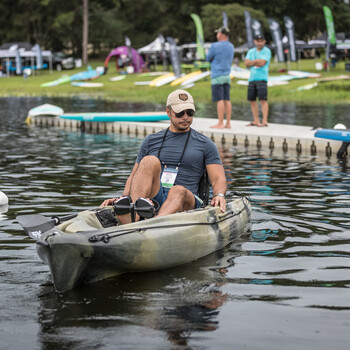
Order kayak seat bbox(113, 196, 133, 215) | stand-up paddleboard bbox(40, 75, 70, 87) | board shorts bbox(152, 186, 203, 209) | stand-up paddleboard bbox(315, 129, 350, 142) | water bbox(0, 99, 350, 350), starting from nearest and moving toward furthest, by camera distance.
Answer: water bbox(0, 99, 350, 350) < kayak seat bbox(113, 196, 133, 215) < board shorts bbox(152, 186, 203, 209) < stand-up paddleboard bbox(315, 129, 350, 142) < stand-up paddleboard bbox(40, 75, 70, 87)

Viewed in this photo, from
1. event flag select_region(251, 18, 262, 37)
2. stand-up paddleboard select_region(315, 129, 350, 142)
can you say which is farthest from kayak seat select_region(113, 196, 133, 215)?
event flag select_region(251, 18, 262, 37)

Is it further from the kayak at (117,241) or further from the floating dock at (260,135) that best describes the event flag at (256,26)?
the kayak at (117,241)

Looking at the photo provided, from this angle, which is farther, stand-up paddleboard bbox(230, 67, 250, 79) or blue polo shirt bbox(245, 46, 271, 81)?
stand-up paddleboard bbox(230, 67, 250, 79)

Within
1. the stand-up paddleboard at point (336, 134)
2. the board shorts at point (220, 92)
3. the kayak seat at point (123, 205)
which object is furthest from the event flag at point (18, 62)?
the kayak seat at point (123, 205)

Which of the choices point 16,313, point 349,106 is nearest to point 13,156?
point 16,313

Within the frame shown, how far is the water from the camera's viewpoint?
6.02 meters

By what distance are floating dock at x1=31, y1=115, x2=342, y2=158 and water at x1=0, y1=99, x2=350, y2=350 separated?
4242mm

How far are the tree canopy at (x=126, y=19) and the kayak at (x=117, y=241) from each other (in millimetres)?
58592

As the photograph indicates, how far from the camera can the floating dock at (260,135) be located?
17.7m

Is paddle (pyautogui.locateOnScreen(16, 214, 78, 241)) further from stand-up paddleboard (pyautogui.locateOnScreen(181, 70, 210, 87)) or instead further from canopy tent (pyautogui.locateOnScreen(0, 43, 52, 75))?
canopy tent (pyautogui.locateOnScreen(0, 43, 52, 75))

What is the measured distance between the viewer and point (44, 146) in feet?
65.4

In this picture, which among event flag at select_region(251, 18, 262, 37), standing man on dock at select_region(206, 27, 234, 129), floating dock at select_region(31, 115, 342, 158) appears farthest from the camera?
event flag at select_region(251, 18, 262, 37)

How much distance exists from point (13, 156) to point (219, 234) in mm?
10133

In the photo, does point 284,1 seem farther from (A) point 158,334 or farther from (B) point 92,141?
(A) point 158,334
